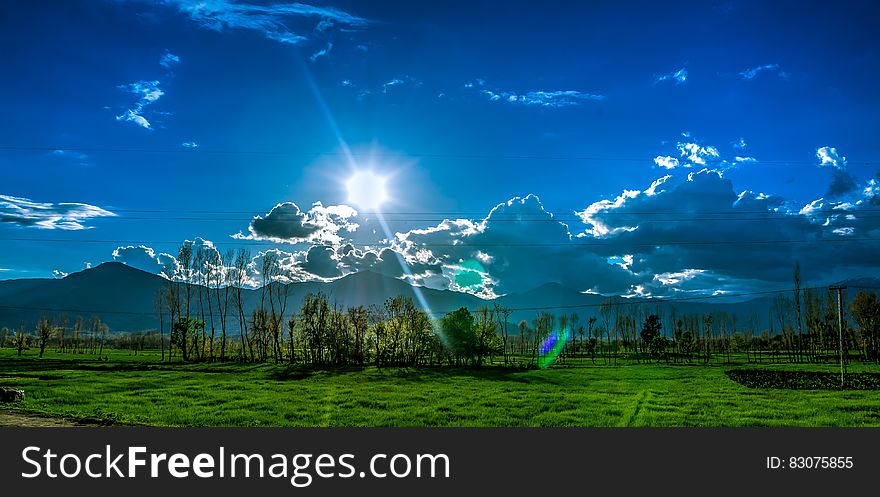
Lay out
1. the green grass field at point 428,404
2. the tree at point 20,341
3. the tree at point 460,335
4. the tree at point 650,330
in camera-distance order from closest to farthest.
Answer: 1. the green grass field at point 428,404
2. the tree at point 460,335
3. the tree at point 20,341
4. the tree at point 650,330

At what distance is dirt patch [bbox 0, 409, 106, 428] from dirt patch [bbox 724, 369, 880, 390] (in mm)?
49916

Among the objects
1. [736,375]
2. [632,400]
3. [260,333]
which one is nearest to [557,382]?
[632,400]

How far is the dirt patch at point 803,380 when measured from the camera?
50.3m

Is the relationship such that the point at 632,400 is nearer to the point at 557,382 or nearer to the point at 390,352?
the point at 557,382

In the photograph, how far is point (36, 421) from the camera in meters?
26.0

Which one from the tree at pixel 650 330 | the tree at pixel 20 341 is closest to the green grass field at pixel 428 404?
the tree at pixel 650 330

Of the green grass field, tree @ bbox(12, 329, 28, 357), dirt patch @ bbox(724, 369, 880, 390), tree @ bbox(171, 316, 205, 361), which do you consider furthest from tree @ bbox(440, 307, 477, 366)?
tree @ bbox(12, 329, 28, 357)

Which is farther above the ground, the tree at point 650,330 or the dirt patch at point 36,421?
the dirt patch at point 36,421

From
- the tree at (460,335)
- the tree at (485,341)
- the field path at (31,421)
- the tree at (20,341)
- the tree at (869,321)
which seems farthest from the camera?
the tree at (20,341)

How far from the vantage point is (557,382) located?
55875 mm

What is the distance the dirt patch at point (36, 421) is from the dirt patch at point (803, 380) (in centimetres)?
4992

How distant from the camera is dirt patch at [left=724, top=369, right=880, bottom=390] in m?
50.3

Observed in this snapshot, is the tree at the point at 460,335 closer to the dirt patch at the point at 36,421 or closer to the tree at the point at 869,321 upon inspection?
the dirt patch at the point at 36,421

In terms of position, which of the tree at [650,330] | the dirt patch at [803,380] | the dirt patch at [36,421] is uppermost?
the dirt patch at [36,421]
